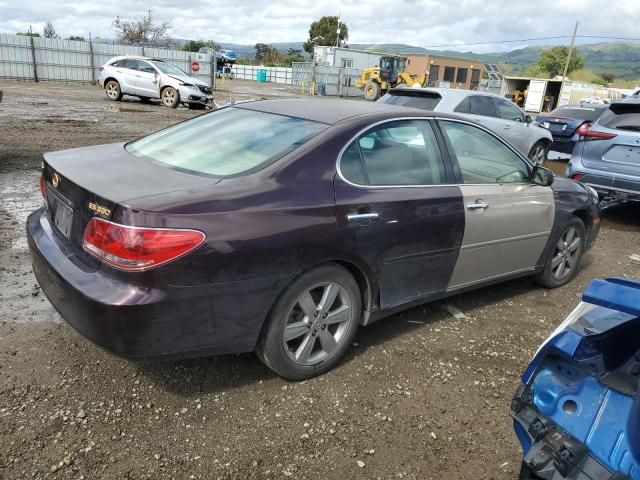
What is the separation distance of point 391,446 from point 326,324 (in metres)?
0.77

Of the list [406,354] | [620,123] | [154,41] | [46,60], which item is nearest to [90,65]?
[46,60]

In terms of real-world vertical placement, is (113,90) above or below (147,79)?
below

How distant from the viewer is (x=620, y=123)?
276 inches

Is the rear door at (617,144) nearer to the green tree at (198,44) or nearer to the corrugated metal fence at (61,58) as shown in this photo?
the corrugated metal fence at (61,58)

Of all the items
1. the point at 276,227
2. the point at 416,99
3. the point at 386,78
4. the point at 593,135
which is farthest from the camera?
the point at 386,78

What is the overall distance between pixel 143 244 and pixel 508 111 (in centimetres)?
947

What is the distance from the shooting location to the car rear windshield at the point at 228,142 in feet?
9.84

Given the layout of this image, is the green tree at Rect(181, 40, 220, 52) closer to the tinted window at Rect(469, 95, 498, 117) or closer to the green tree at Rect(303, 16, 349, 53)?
the green tree at Rect(303, 16, 349, 53)

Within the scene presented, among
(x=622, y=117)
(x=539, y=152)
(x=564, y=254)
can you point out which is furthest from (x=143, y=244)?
(x=539, y=152)

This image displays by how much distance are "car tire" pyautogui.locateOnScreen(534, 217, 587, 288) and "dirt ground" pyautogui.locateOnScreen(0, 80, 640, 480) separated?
2.16 feet

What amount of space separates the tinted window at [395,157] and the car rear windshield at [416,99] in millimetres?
5380

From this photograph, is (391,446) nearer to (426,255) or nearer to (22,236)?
(426,255)

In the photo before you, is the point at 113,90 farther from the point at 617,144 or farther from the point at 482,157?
the point at 482,157

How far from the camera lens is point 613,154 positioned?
22.8 feet
